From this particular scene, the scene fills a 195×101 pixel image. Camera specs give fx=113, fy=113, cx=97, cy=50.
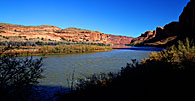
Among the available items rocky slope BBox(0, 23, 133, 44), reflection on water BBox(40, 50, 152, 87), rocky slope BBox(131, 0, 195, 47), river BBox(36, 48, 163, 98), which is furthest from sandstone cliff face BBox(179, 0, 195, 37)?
rocky slope BBox(0, 23, 133, 44)

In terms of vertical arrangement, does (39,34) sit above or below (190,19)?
below

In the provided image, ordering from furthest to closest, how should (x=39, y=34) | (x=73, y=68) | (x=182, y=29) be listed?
1. (x=182, y=29)
2. (x=39, y=34)
3. (x=73, y=68)

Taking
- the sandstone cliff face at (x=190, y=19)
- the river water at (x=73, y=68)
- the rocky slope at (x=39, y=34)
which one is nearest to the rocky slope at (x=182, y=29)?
the sandstone cliff face at (x=190, y=19)

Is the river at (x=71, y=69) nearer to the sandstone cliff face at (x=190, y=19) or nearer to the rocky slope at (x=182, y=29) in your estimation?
the rocky slope at (x=182, y=29)

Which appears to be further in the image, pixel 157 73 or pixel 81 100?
pixel 157 73

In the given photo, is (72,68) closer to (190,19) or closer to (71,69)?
(71,69)

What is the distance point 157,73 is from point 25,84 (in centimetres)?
374

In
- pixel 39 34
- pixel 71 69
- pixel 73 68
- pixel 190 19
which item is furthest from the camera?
pixel 39 34

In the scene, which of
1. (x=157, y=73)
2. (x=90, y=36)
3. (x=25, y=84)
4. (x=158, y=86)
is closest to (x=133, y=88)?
(x=158, y=86)

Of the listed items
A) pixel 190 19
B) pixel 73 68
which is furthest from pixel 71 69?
pixel 190 19

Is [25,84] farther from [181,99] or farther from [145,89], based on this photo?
[181,99]

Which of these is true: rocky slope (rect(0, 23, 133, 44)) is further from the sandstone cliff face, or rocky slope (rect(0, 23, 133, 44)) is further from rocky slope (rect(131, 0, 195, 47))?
the sandstone cliff face

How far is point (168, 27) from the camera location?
108m

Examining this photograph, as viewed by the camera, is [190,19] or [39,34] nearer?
[190,19]
